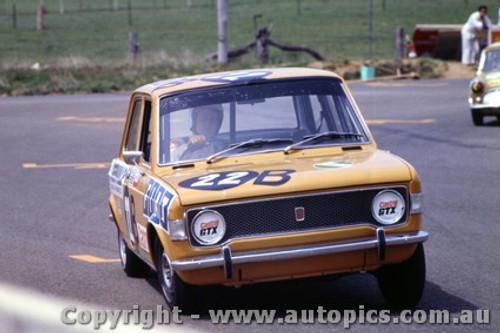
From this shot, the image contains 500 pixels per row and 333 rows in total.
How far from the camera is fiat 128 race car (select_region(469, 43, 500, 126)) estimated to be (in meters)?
20.0

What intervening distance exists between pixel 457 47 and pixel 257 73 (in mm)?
29216

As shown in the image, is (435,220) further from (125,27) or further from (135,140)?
(125,27)

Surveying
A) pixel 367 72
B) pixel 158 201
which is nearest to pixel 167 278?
pixel 158 201

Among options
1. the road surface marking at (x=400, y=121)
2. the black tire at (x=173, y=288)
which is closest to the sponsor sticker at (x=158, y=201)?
the black tire at (x=173, y=288)

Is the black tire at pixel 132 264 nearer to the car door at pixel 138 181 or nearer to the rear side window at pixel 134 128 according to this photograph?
the car door at pixel 138 181

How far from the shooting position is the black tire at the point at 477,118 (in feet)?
66.7

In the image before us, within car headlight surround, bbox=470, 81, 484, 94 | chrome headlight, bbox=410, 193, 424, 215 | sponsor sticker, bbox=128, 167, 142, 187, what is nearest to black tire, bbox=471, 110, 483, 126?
car headlight surround, bbox=470, 81, 484, 94

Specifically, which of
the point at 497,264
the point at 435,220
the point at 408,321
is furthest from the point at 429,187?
the point at 408,321

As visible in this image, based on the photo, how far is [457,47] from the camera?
1449 inches

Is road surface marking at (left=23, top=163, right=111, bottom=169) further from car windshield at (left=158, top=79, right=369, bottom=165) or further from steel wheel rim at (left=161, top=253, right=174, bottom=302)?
steel wheel rim at (left=161, top=253, right=174, bottom=302)

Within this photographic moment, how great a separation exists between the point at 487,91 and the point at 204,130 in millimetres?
12957

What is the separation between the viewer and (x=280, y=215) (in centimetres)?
689

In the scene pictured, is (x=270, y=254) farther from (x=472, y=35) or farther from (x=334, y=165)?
(x=472, y=35)

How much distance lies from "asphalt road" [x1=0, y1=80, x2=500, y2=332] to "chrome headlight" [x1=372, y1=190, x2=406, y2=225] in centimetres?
64
